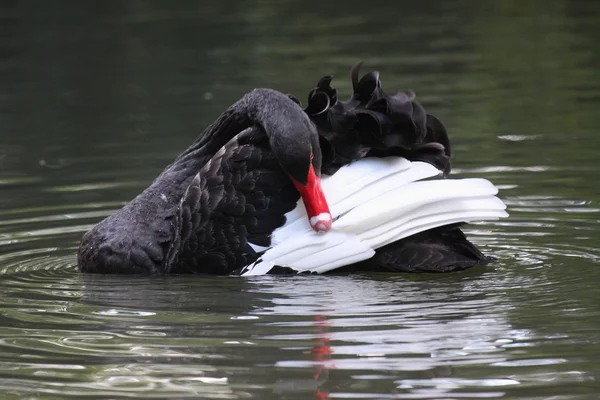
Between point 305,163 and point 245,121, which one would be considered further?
point 245,121

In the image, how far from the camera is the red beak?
5.78 m

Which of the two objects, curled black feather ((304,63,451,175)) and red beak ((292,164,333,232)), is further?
curled black feather ((304,63,451,175))

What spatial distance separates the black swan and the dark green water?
0.13 m

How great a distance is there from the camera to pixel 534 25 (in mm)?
16375

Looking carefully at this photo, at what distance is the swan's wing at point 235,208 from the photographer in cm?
602

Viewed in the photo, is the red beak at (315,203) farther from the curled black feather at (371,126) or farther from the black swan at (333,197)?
the curled black feather at (371,126)

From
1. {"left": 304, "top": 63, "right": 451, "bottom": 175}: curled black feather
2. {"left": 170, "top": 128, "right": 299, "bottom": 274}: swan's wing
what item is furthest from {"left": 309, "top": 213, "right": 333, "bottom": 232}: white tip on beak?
{"left": 304, "top": 63, "right": 451, "bottom": 175}: curled black feather

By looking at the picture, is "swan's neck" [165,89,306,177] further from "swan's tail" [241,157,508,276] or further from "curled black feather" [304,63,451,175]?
"swan's tail" [241,157,508,276]

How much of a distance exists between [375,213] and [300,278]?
1.61 feet

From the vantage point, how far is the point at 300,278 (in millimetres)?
5988

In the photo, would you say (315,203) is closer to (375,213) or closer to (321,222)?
(321,222)

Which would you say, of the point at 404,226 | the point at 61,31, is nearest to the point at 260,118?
the point at 404,226

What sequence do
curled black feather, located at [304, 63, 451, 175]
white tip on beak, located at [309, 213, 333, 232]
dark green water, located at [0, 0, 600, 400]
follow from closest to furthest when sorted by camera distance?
dark green water, located at [0, 0, 600, 400], white tip on beak, located at [309, 213, 333, 232], curled black feather, located at [304, 63, 451, 175]

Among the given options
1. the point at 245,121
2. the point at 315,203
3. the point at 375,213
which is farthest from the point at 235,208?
the point at 245,121
